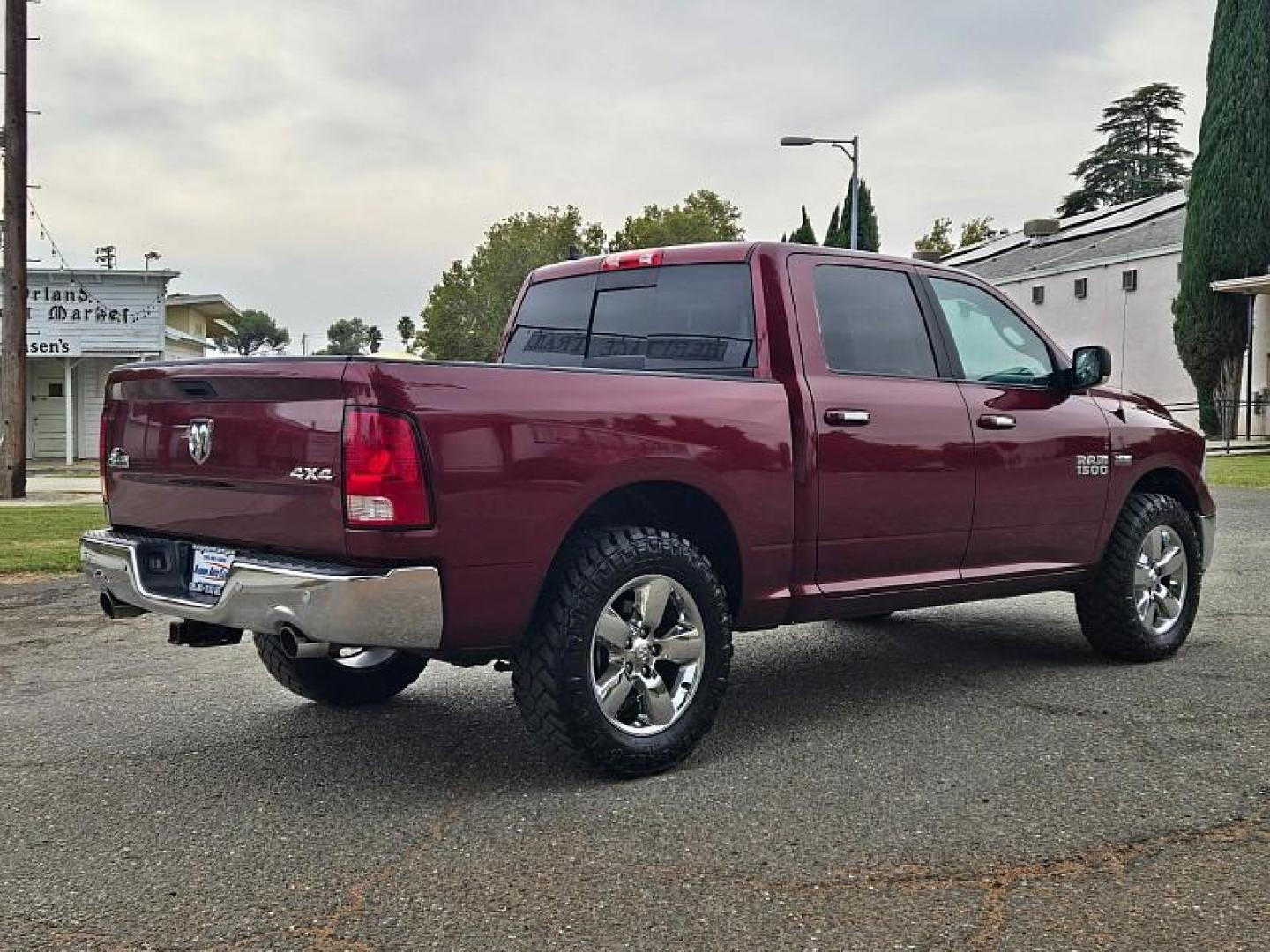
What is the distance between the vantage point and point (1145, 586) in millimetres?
6285

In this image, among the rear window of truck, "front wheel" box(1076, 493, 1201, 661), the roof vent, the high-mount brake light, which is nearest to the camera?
the rear window of truck

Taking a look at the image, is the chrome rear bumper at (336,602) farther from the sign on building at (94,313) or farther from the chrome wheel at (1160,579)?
the sign on building at (94,313)

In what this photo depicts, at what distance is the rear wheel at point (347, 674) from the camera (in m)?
5.32

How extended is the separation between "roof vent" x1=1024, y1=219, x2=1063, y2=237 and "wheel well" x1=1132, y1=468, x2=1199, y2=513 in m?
39.0

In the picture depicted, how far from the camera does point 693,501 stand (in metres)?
4.74

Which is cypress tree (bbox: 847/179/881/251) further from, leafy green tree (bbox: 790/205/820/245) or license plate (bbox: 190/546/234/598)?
license plate (bbox: 190/546/234/598)

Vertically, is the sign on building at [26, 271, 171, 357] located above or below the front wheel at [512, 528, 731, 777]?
above

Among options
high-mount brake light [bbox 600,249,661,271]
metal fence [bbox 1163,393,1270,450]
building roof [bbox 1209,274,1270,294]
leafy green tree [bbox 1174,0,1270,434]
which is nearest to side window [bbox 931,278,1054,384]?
high-mount brake light [bbox 600,249,661,271]

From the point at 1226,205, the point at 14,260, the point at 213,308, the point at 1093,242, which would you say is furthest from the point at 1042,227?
the point at 14,260

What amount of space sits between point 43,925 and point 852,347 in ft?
11.6

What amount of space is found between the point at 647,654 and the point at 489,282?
213ft

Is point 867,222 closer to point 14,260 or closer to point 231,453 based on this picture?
point 14,260

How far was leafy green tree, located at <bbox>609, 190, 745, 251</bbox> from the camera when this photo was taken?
66.7 meters

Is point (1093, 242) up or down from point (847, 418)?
up
